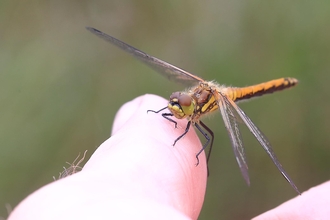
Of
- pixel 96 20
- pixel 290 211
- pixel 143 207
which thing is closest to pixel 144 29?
pixel 96 20

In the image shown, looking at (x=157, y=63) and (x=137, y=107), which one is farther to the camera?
(x=157, y=63)

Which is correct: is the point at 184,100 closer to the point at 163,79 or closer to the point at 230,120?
the point at 230,120

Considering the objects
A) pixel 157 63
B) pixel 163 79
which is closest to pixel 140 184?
pixel 157 63

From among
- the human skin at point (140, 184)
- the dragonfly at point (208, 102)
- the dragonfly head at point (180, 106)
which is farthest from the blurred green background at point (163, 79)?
the dragonfly head at point (180, 106)

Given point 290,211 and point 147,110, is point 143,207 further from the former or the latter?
point 290,211

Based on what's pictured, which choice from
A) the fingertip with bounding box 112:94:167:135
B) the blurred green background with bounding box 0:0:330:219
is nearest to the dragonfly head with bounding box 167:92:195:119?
the fingertip with bounding box 112:94:167:135

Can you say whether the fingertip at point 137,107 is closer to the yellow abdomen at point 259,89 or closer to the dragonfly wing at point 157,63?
the dragonfly wing at point 157,63
